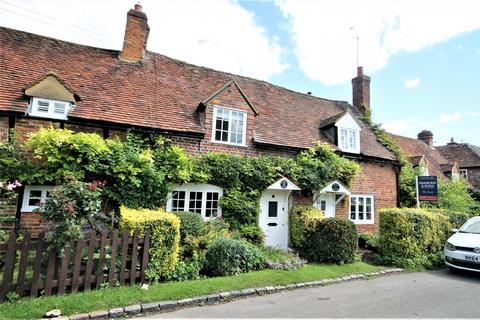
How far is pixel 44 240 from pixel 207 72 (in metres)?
11.9

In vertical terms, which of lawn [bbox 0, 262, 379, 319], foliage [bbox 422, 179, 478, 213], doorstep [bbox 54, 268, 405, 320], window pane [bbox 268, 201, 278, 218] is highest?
foliage [bbox 422, 179, 478, 213]

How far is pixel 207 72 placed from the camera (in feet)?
51.9

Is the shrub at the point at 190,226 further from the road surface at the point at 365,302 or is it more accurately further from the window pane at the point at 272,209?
the window pane at the point at 272,209

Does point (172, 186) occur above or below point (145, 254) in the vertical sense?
above

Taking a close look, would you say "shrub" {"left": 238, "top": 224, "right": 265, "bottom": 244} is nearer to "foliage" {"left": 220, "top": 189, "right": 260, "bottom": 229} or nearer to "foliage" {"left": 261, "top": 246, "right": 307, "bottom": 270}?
"foliage" {"left": 220, "top": 189, "right": 260, "bottom": 229}

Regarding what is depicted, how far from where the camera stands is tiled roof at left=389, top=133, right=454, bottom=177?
26075mm

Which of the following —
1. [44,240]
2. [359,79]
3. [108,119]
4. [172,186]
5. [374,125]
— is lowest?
[44,240]

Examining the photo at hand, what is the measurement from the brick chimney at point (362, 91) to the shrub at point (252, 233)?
13327 millimetres

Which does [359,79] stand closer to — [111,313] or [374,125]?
[374,125]

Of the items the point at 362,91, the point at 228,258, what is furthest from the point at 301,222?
the point at 362,91

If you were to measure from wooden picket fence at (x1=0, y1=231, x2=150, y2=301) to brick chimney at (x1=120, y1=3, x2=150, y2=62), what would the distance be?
983cm

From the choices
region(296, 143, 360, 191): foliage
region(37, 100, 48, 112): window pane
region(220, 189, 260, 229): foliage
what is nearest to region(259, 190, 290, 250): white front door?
region(220, 189, 260, 229): foliage

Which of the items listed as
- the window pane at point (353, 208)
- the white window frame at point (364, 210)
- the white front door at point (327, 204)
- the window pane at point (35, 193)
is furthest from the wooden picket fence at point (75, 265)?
the window pane at point (353, 208)

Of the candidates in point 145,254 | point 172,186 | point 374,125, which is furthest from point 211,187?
point 374,125
